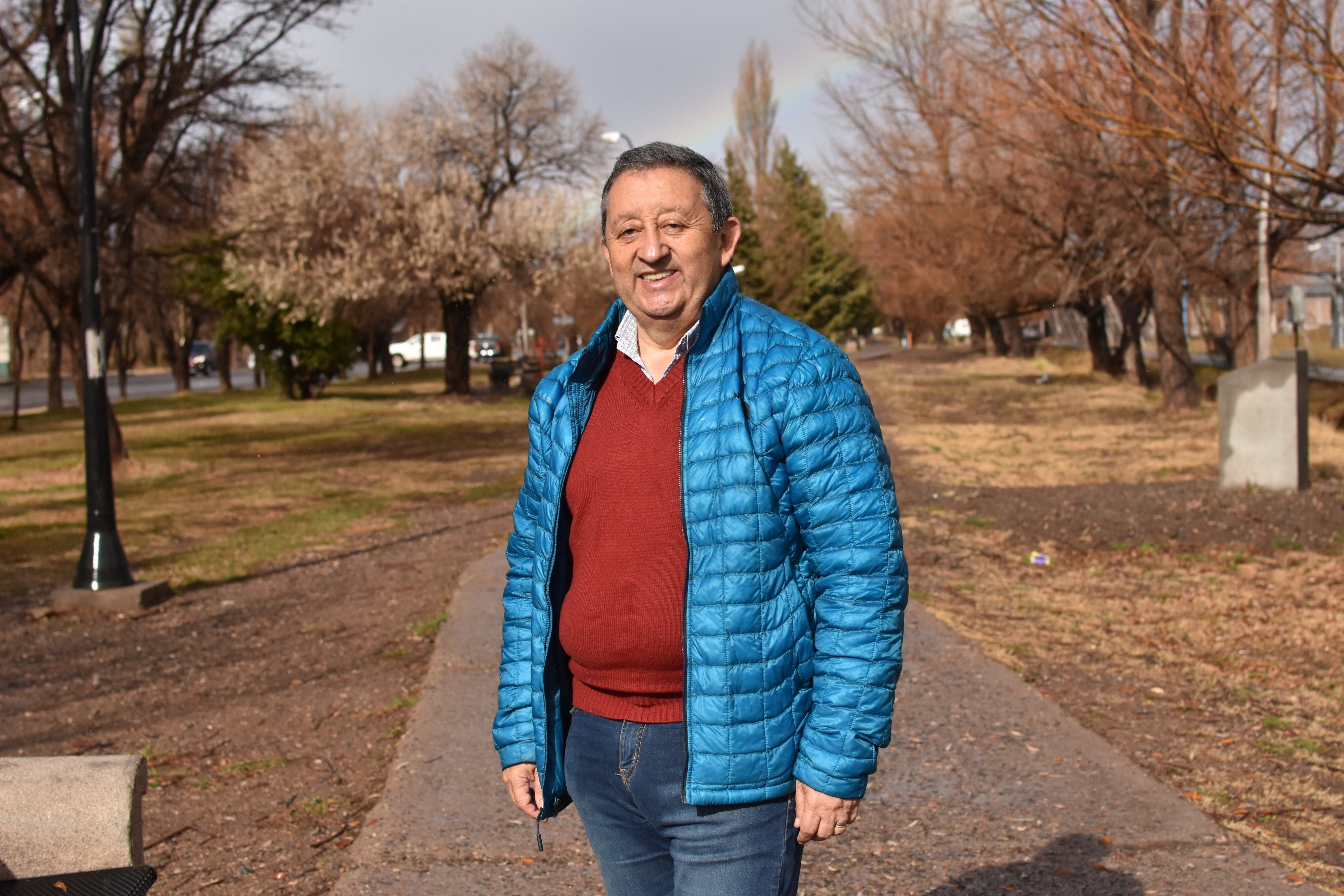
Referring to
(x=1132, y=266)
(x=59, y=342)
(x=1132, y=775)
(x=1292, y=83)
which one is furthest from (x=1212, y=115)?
(x=59, y=342)

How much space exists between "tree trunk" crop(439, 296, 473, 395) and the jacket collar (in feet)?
100

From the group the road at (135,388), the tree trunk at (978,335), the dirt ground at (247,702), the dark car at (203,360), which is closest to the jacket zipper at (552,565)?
the dirt ground at (247,702)

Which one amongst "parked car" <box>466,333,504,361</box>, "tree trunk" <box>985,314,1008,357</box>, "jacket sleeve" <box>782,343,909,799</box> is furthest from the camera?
"parked car" <box>466,333,504,361</box>

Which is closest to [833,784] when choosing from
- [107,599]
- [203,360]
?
[107,599]

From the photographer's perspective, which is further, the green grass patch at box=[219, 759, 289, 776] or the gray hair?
the green grass patch at box=[219, 759, 289, 776]

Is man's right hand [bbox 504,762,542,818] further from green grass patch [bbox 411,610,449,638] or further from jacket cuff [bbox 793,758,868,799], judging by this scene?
green grass patch [bbox 411,610,449,638]

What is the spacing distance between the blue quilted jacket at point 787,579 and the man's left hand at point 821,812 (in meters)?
0.02

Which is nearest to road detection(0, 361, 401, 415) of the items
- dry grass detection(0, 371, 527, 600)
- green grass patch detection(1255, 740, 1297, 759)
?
dry grass detection(0, 371, 527, 600)

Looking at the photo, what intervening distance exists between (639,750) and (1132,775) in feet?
9.29

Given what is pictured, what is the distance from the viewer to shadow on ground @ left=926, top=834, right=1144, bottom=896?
345cm

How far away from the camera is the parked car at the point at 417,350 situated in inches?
2648

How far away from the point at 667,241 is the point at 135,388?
51.8 meters

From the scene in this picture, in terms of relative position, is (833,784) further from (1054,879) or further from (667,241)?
(1054,879)

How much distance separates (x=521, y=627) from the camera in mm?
2459
